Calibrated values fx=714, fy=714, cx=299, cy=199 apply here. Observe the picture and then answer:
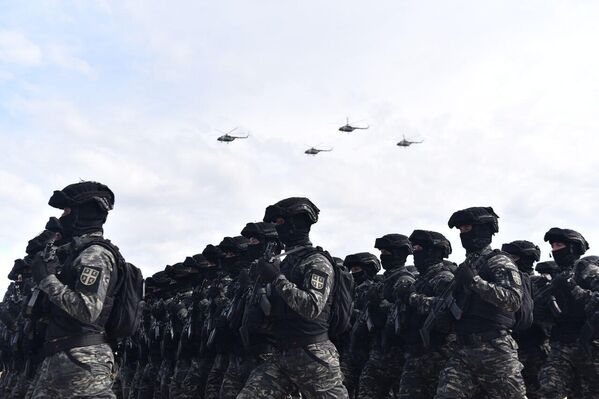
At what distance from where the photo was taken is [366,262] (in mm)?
13180

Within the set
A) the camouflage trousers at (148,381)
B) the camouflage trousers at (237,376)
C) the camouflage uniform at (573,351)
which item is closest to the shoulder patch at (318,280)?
the camouflage trousers at (237,376)

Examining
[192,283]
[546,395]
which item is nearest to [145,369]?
[192,283]

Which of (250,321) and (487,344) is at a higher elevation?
(250,321)

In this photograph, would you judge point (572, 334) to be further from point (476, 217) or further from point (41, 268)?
point (41, 268)

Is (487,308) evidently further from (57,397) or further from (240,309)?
(57,397)

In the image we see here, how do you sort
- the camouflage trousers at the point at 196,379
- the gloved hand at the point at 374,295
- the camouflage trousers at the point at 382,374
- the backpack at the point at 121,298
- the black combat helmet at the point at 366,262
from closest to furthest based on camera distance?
the backpack at the point at 121,298 < the camouflage trousers at the point at 382,374 < the gloved hand at the point at 374,295 < the camouflage trousers at the point at 196,379 < the black combat helmet at the point at 366,262

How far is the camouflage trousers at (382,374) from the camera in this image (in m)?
10.9

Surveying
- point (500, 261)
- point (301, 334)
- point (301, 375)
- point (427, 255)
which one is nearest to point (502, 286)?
point (500, 261)

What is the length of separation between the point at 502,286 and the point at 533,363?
3.97 meters

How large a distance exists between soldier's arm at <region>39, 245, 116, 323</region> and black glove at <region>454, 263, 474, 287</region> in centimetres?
369

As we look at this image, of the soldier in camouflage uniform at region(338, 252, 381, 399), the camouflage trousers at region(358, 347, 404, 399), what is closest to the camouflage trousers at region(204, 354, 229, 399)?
the camouflage trousers at region(358, 347, 404, 399)

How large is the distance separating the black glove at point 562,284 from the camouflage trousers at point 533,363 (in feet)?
3.97

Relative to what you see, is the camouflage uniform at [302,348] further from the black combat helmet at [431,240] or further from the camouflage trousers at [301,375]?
the black combat helmet at [431,240]

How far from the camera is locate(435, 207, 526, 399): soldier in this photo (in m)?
7.48
